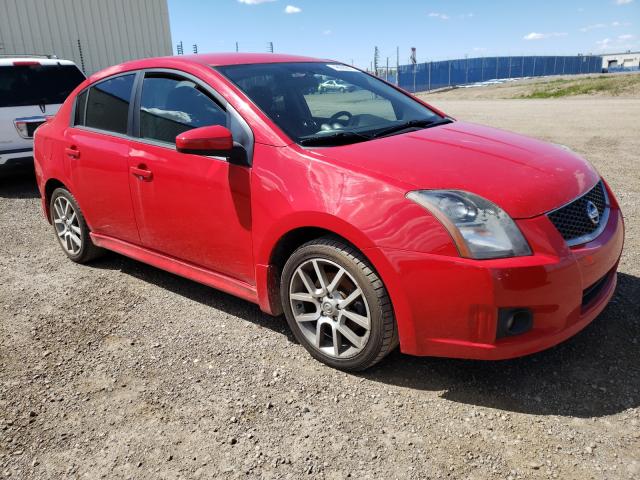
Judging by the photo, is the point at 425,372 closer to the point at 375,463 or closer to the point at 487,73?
the point at 375,463

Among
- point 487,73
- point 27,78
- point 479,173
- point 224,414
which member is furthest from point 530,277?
point 487,73

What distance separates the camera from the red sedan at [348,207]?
237 cm

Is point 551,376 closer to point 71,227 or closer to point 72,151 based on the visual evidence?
point 72,151

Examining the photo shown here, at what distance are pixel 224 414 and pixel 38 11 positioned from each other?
49.2 feet

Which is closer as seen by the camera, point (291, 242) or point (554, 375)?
point (554, 375)

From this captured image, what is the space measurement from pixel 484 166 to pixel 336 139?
2.66 ft

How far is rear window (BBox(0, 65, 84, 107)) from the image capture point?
718 cm

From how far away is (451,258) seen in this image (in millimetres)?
2326

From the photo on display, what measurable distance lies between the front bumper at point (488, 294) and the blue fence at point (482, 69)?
2110 inches

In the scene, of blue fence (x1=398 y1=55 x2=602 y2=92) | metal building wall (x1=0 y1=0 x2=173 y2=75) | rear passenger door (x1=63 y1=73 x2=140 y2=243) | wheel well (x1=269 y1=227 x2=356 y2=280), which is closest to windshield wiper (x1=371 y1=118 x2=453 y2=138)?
wheel well (x1=269 y1=227 x2=356 y2=280)

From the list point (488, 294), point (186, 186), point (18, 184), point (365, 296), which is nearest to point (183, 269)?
point (186, 186)

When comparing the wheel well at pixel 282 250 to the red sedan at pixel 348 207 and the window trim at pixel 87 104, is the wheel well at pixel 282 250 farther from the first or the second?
the window trim at pixel 87 104

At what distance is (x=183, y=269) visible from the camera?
11.8 ft

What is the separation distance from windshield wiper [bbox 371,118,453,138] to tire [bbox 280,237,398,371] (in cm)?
85
